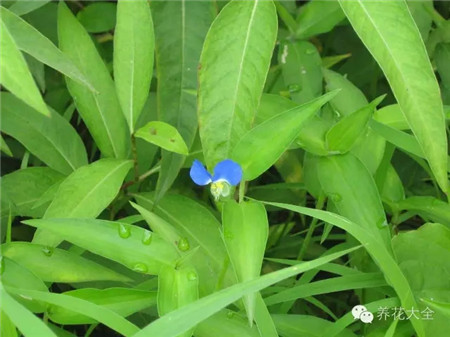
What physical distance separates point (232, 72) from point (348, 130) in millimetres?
257

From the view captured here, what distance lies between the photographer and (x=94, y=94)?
1.46m

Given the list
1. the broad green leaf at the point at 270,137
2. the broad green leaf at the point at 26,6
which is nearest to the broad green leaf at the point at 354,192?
the broad green leaf at the point at 270,137

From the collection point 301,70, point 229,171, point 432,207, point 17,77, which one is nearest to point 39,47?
point 17,77

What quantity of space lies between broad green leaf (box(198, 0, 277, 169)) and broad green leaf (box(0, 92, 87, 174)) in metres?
0.46

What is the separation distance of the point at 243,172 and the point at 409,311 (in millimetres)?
383

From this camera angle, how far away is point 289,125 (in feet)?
3.55

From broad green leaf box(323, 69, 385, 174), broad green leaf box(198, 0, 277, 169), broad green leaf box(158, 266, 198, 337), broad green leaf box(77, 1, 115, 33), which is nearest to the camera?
broad green leaf box(158, 266, 198, 337)

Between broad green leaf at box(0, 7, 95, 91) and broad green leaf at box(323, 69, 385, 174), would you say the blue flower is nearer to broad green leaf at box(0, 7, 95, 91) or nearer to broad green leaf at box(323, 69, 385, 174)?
broad green leaf at box(0, 7, 95, 91)

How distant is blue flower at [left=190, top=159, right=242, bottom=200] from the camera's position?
1.03 meters

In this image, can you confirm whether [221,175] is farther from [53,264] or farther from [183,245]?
[53,264]

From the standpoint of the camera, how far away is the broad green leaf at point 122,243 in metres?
1.09

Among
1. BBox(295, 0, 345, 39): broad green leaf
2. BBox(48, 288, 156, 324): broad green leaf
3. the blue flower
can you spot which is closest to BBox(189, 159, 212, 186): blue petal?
the blue flower

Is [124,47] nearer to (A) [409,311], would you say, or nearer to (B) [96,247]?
(B) [96,247]

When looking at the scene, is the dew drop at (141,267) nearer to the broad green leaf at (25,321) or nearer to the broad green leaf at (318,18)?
the broad green leaf at (25,321)
